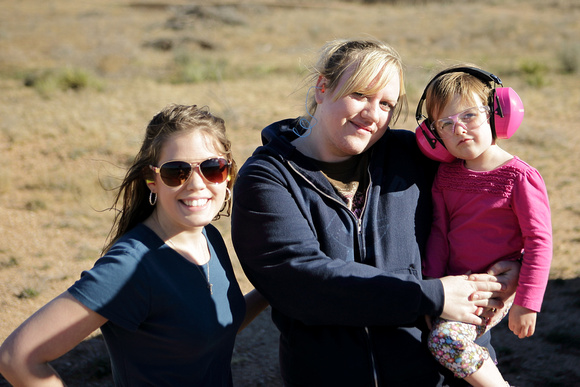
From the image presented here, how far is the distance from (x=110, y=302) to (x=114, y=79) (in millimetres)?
12768

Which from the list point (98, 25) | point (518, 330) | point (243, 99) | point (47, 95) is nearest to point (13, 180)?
point (47, 95)

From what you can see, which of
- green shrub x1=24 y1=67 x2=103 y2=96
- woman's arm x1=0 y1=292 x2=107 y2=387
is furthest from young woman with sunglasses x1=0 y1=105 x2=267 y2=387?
green shrub x1=24 y1=67 x2=103 y2=96

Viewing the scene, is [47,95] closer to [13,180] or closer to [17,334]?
[13,180]

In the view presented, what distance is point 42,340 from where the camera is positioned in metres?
1.87

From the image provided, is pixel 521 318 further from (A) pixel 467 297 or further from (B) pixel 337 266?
(B) pixel 337 266

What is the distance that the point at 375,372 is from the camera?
7.82ft

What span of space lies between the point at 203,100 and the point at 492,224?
9.49m

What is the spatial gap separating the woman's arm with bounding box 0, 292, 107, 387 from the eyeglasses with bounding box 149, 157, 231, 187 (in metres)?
0.55

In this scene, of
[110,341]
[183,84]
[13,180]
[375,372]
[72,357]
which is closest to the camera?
[110,341]

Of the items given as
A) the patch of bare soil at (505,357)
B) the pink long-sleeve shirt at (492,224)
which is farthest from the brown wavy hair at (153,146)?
the patch of bare soil at (505,357)

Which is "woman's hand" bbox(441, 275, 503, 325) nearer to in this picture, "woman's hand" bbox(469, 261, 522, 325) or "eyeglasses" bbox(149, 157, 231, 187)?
"woman's hand" bbox(469, 261, 522, 325)

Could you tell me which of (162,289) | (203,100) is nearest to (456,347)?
(162,289)

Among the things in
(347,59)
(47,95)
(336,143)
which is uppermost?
(347,59)

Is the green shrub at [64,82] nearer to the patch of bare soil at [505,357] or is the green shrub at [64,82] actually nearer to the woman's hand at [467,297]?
the patch of bare soil at [505,357]
